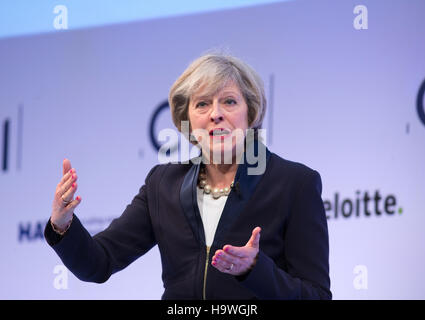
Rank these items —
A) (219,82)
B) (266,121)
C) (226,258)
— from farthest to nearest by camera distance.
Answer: (266,121) < (219,82) < (226,258)

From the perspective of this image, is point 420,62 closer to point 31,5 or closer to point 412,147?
point 412,147

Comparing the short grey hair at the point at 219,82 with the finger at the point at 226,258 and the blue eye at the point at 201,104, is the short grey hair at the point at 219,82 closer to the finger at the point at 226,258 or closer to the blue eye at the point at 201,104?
the blue eye at the point at 201,104

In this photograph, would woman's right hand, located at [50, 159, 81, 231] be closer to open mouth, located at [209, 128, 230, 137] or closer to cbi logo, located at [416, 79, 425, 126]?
open mouth, located at [209, 128, 230, 137]

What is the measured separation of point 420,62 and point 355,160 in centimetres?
51

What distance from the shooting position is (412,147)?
2.68 metres

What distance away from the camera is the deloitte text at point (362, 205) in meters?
2.67

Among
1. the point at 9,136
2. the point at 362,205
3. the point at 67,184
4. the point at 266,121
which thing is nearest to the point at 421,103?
the point at 362,205

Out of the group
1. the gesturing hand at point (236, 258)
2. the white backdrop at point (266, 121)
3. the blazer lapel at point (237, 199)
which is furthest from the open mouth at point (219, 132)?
the white backdrop at point (266, 121)

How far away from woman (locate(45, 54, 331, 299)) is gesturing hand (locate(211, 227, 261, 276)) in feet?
0.12

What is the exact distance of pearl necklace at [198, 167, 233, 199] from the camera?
179cm

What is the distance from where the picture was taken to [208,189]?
1819 mm

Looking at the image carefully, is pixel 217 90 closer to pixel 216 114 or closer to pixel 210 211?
pixel 216 114

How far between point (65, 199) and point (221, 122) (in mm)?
497

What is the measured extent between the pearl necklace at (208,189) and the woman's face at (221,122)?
0.19 feet
